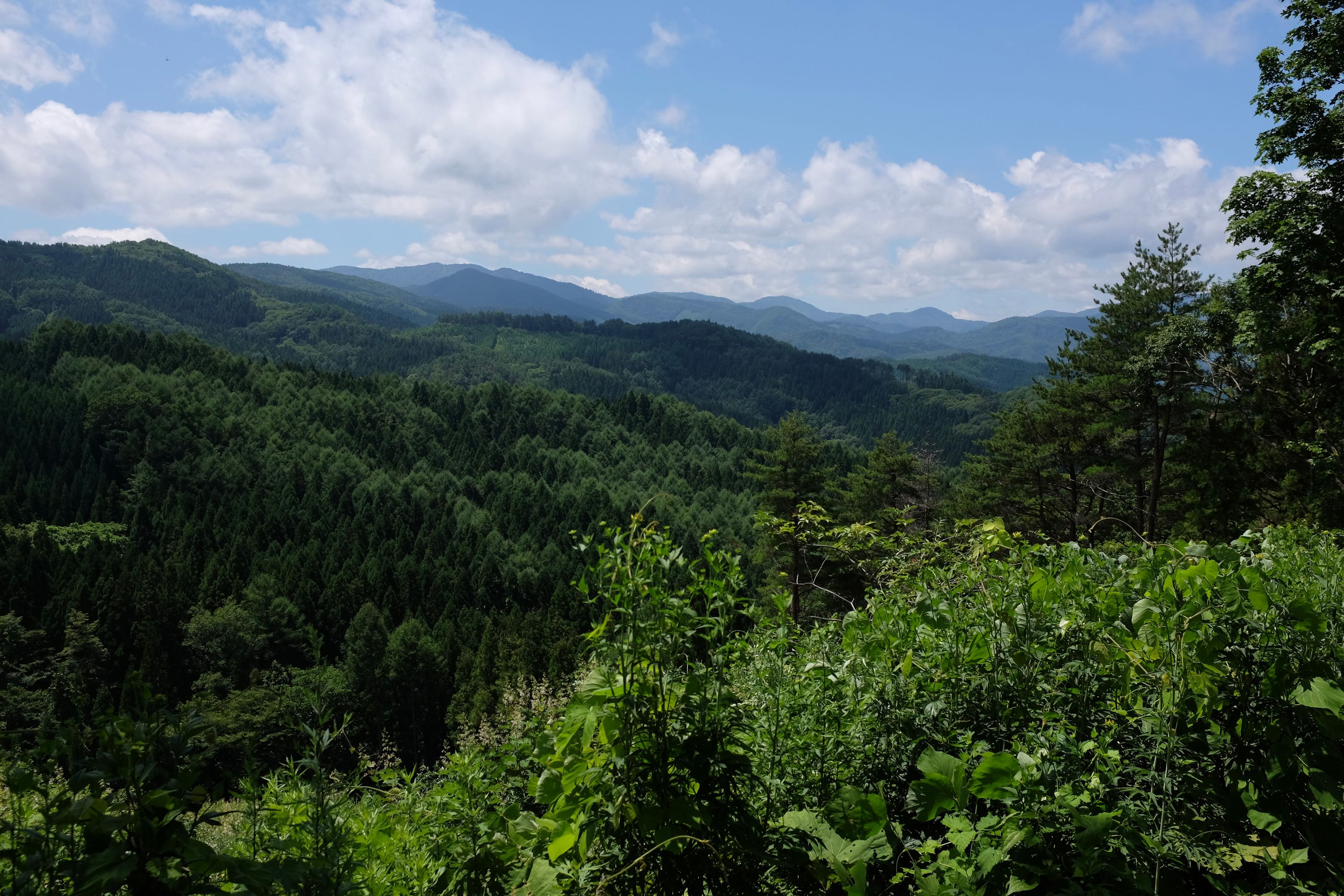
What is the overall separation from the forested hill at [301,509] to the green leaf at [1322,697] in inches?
73.5

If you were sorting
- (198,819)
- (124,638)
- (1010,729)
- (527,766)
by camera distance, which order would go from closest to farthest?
(198,819), (1010,729), (527,766), (124,638)

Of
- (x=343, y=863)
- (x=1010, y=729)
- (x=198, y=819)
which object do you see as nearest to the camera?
(x=198, y=819)

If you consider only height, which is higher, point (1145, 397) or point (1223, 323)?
point (1223, 323)

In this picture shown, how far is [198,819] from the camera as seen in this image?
137 cm

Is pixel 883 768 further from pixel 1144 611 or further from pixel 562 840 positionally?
pixel 562 840

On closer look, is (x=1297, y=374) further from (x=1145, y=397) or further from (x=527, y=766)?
(x=527, y=766)

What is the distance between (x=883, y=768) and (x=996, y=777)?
0.43 meters

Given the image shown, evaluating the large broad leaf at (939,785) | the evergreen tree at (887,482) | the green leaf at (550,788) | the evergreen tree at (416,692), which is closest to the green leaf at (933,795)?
the large broad leaf at (939,785)

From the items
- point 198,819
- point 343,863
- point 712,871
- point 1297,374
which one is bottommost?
point 343,863

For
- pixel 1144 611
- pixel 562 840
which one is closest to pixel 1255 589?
pixel 1144 611

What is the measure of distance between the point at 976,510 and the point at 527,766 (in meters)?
27.3

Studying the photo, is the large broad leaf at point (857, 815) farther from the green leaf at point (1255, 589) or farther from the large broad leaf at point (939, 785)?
the green leaf at point (1255, 589)

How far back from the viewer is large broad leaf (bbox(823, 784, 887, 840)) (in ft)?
6.20

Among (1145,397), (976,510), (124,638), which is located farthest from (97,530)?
(1145,397)
